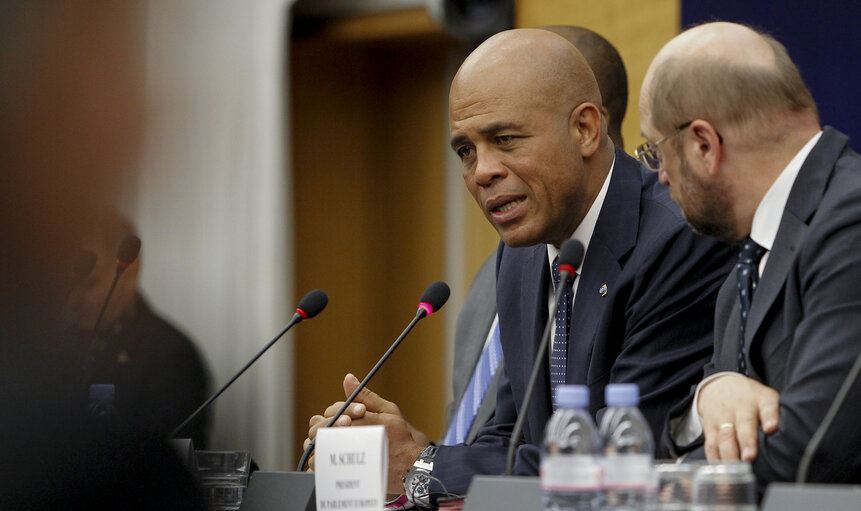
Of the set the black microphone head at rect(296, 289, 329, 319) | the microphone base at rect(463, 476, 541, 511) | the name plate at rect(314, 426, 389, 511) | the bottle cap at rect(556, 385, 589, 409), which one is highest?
the bottle cap at rect(556, 385, 589, 409)

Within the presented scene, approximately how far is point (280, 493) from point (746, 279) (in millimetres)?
880

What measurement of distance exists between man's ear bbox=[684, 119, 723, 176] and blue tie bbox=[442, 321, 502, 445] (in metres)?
1.15

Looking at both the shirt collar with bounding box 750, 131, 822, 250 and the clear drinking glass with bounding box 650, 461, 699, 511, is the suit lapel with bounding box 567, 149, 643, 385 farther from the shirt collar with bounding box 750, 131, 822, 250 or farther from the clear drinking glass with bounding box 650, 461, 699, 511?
the clear drinking glass with bounding box 650, 461, 699, 511

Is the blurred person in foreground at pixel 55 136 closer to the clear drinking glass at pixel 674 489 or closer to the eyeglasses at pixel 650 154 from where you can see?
the clear drinking glass at pixel 674 489

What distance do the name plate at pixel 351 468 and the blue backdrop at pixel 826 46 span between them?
207 centimetres

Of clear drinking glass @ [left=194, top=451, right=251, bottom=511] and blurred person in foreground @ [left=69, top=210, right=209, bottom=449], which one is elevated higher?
blurred person in foreground @ [left=69, top=210, right=209, bottom=449]

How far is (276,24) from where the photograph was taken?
5.77 meters

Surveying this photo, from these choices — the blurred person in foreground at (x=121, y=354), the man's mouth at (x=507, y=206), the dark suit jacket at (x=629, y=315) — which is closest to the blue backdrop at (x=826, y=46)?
the dark suit jacket at (x=629, y=315)

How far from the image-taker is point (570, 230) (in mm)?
2518

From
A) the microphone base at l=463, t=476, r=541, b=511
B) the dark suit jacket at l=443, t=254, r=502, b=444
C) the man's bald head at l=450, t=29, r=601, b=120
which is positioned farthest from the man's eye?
the microphone base at l=463, t=476, r=541, b=511

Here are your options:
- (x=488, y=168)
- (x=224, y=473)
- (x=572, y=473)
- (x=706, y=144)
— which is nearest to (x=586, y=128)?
(x=488, y=168)

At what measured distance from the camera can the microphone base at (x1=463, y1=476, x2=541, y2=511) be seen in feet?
4.73

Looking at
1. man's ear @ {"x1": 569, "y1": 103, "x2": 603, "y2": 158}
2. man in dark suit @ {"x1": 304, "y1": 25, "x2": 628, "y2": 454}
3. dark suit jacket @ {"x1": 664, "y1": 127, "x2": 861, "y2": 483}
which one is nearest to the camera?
dark suit jacket @ {"x1": 664, "y1": 127, "x2": 861, "y2": 483}

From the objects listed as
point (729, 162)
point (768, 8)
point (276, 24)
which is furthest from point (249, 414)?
point (729, 162)
